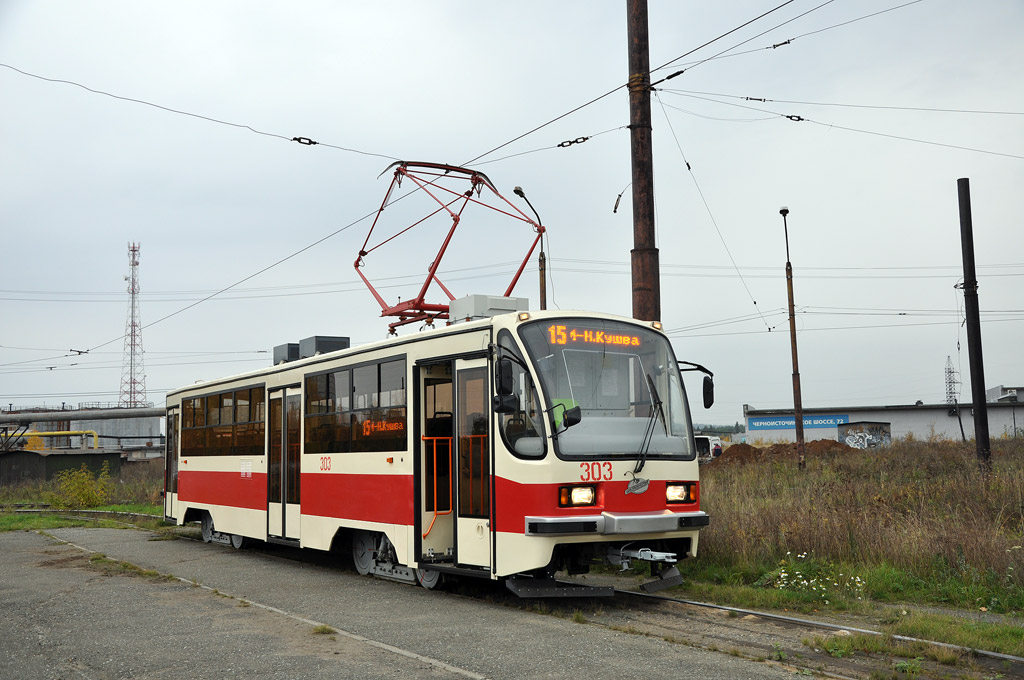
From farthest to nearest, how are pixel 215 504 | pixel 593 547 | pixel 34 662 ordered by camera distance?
pixel 215 504, pixel 593 547, pixel 34 662

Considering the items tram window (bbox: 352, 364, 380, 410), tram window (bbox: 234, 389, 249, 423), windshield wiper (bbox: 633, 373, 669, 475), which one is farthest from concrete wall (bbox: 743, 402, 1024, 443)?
windshield wiper (bbox: 633, 373, 669, 475)

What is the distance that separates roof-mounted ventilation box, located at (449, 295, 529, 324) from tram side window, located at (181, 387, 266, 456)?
17.6 feet

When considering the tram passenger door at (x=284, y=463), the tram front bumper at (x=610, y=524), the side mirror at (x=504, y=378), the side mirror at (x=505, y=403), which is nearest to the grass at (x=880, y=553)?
the tram front bumper at (x=610, y=524)

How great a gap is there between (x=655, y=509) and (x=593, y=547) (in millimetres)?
773

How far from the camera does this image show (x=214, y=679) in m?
6.74

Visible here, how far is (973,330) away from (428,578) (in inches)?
490

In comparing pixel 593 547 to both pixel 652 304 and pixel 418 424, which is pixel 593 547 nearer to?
pixel 418 424

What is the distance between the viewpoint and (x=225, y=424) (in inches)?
672

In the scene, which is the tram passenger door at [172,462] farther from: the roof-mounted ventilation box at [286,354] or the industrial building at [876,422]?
the industrial building at [876,422]

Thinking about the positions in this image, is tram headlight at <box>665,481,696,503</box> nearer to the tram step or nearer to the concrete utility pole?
the tram step

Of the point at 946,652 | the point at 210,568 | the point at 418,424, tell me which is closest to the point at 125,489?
the point at 210,568

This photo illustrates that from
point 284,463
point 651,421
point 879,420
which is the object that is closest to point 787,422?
point 879,420

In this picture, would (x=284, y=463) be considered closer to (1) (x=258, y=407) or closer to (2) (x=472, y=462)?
(1) (x=258, y=407)

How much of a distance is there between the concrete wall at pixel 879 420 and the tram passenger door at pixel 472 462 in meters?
46.0
